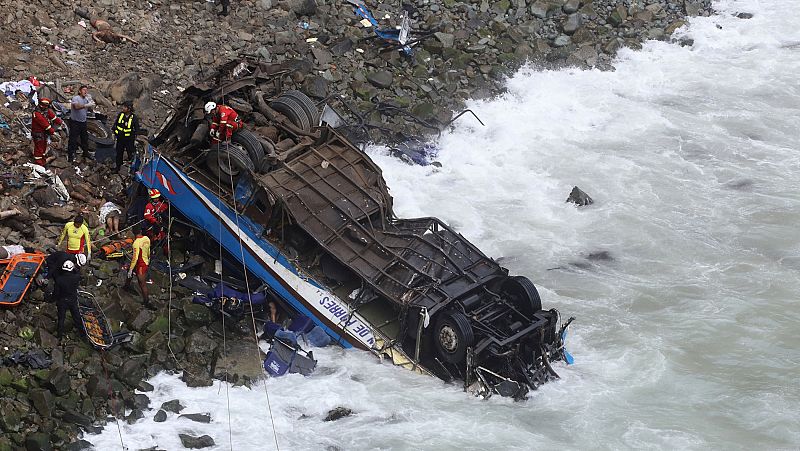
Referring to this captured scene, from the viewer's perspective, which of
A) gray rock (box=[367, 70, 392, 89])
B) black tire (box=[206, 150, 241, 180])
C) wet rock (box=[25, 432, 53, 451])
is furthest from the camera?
gray rock (box=[367, 70, 392, 89])

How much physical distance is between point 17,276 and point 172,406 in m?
2.35

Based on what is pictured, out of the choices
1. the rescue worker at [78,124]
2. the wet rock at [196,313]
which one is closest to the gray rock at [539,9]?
the rescue worker at [78,124]

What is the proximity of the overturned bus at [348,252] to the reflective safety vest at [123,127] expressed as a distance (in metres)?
0.38

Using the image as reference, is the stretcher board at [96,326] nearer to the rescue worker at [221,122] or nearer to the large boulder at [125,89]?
the rescue worker at [221,122]

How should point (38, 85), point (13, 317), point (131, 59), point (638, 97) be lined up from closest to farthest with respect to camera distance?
point (13, 317)
point (38, 85)
point (131, 59)
point (638, 97)

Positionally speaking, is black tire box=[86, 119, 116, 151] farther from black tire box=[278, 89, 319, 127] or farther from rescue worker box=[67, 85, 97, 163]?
black tire box=[278, 89, 319, 127]

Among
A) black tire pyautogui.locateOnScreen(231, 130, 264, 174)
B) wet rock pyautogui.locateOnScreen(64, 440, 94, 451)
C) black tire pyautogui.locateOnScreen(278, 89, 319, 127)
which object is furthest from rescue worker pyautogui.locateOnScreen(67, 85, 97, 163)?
wet rock pyautogui.locateOnScreen(64, 440, 94, 451)

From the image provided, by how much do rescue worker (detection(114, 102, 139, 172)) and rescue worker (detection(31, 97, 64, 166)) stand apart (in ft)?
2.85

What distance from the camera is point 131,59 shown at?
17.1 metres

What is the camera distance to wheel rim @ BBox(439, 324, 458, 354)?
11680 mm

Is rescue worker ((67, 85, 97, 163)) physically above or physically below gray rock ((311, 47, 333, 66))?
below

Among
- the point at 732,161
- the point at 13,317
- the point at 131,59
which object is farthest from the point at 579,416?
the point at 131,59

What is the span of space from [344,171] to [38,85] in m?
5.46

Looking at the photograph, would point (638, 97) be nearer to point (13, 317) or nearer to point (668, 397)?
point (668, 397)
